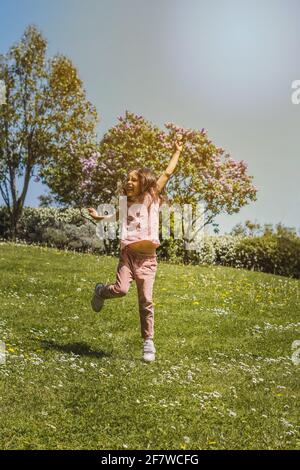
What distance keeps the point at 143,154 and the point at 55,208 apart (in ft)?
24.1

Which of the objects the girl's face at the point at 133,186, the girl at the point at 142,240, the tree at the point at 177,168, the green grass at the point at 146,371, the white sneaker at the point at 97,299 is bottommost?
the green grass at the point at 146,371

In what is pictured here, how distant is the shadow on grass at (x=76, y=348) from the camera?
942 centimetres

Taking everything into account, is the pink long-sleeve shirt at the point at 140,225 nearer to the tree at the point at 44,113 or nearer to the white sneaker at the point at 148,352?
the white sneaker at the point at 148,352

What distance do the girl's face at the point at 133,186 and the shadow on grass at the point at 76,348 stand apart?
8.31 feet

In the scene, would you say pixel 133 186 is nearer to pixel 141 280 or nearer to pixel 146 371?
pixel 141 280

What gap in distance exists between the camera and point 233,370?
344 inches

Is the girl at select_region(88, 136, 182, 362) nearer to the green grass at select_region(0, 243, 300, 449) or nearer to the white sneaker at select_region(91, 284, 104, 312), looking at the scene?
the white sneaker at select_region(91, 284, 104, 312)

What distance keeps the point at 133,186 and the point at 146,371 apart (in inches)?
106

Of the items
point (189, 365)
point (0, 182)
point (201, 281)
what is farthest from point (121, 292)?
point (0, 182)

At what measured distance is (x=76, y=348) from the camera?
9.77 meters

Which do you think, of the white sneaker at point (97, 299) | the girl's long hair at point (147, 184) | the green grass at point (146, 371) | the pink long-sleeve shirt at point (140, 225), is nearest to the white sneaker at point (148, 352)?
the green grass at point (146, 371)

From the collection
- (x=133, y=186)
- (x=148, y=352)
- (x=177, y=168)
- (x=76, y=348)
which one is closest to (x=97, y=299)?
(x=76, y=348)

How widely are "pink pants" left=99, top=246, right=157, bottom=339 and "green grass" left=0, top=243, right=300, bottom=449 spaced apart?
24.5 inches

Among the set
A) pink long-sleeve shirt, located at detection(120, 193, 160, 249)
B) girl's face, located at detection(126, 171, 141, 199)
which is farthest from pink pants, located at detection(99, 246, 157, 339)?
girl's face, located at detection(126, 171, 141, 199)
